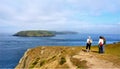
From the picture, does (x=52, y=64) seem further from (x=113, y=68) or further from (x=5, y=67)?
(x=5, y=67)

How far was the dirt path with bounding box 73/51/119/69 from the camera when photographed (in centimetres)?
2617

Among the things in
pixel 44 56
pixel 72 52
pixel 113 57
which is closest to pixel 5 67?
pixel 44 56

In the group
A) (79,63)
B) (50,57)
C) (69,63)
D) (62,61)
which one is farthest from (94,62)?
(50,57)

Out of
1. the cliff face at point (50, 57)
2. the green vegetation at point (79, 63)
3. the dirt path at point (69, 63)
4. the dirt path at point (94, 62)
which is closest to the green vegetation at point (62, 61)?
the cliff face at point (50, 57)

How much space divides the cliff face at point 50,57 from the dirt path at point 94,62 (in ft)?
5.23

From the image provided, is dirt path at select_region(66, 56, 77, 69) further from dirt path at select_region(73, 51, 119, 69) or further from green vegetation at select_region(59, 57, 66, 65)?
dirt path at select_region(73, 51, 119, 69)

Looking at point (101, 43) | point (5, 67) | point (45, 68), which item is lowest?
point (5, 67)

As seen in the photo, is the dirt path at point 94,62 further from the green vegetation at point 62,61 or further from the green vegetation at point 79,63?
the green vegetation at point 62,61

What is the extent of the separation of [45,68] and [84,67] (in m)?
5.70

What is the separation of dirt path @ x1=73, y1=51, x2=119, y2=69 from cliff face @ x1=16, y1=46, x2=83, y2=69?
1594mm

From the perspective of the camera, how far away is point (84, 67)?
26406 millimetres

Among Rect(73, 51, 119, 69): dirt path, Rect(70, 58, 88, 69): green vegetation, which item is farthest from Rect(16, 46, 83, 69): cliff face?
Rect(73, 51, 119, 69): dirt path

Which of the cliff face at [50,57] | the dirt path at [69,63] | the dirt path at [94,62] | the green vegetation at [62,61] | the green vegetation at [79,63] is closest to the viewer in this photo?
the dirt path at [94,62]

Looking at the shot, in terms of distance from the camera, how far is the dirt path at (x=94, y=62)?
26172 mm
